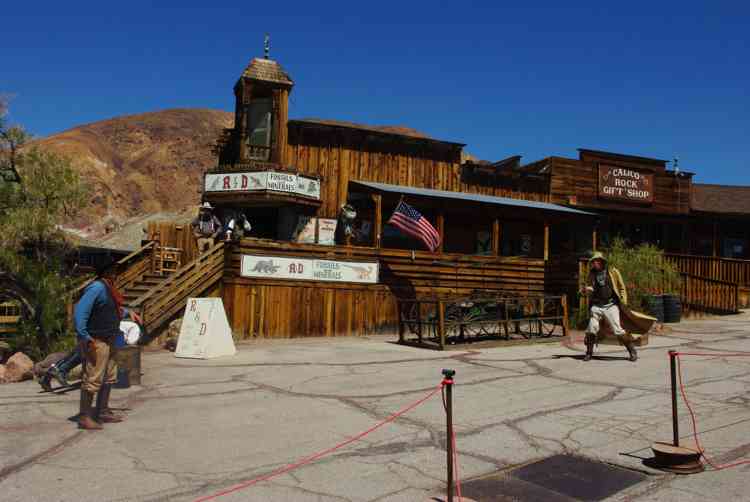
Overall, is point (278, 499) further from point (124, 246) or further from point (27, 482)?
point (124, 246)

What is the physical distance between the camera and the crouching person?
22.5 ft

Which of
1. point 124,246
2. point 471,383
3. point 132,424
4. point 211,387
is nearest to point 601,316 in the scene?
point 471,383

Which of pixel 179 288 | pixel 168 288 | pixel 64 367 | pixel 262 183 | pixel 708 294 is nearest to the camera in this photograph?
pixel 64 367

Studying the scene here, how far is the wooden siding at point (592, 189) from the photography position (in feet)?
82.3

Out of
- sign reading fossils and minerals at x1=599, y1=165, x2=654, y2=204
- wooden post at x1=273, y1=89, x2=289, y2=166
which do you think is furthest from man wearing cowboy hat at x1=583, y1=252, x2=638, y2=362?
sign reading fossils and minerals at x1=599, y1=165, x2=654, y2=204

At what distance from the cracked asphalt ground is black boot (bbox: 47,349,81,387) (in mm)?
391

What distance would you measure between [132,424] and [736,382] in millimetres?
8428

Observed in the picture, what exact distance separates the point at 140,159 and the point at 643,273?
84029 millimetres

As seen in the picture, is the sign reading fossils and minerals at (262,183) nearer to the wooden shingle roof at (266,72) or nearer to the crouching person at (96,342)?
the wooden shingle roof at (266,72)

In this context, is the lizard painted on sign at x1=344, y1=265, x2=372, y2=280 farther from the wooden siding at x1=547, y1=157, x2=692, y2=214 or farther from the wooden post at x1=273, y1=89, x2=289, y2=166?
the wooden siding at x1=547, y1=157, x2=692, y2=214

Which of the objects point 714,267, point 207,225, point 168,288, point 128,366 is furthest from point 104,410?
point 714,267

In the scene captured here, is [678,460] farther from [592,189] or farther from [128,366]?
[592,189]

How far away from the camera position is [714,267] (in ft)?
77.2

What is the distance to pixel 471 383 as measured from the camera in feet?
31.5
